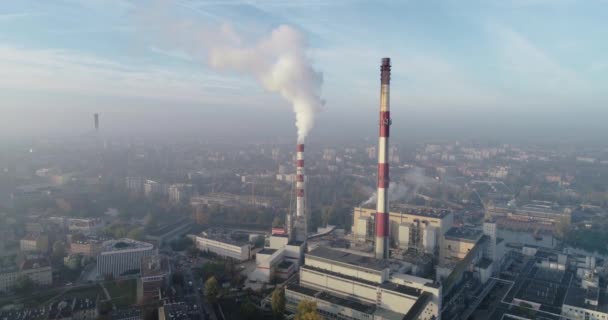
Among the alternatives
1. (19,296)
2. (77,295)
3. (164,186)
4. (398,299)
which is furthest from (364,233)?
(164,186)

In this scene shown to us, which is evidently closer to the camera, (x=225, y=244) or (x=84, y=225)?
(x=225, y=244)

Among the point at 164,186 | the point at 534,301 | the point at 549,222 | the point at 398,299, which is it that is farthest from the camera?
the point at 164,186

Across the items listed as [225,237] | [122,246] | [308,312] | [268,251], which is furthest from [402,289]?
[122,246]

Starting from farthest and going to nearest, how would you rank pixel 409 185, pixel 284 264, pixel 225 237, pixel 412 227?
pixel 409 185 < pixel 225 237 < pixel 412 227 < pixel 284 264

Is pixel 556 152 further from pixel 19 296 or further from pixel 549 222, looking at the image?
pixel 19 296

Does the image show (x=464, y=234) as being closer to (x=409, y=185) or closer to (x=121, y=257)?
(x=121, y=257)

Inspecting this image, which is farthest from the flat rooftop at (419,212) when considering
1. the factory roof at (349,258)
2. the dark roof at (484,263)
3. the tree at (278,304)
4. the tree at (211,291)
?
the tree at (211,291)

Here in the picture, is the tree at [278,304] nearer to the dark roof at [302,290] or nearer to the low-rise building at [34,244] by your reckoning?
the dark roof at [302,290]
